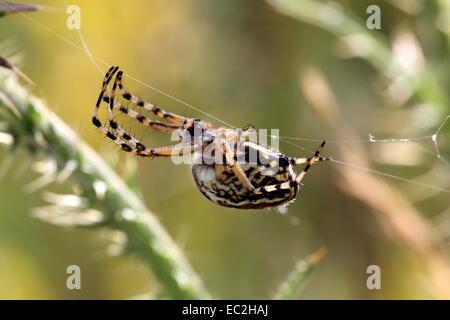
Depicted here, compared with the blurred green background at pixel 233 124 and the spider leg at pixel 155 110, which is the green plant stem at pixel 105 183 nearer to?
the spider leg at pixel 155 110

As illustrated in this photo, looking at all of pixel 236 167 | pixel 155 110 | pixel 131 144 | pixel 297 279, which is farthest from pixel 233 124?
pixel 297 279

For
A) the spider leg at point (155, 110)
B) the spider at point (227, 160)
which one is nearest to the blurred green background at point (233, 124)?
the spider leg at point (155, 110)

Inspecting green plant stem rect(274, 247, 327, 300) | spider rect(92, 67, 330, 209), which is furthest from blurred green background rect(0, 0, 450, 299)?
green plant stem rect(274, 247, 327, 300)

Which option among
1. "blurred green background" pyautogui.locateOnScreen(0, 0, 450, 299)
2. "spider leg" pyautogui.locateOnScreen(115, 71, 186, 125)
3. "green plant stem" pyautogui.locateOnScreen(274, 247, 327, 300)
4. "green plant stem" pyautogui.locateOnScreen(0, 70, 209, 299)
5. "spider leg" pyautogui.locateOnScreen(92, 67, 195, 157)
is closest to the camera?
"green plant stem" pyautogui.locateOnScreen(274, 247, 327, 300)

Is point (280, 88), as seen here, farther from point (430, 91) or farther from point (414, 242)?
point (414, 242)

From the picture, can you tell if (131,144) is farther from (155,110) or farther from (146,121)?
(155,110)

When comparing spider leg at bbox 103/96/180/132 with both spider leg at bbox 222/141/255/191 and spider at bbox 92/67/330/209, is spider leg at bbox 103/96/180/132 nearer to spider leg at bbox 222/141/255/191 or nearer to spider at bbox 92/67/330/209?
spider at bbox 92/67/330/209

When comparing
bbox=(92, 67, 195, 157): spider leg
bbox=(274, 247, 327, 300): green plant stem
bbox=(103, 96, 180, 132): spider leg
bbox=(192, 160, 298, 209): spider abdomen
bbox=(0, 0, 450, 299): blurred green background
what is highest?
bbox=(0, 0, 450, 299): blurred green background

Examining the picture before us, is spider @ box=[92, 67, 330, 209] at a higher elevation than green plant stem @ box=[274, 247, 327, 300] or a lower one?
→ higher
